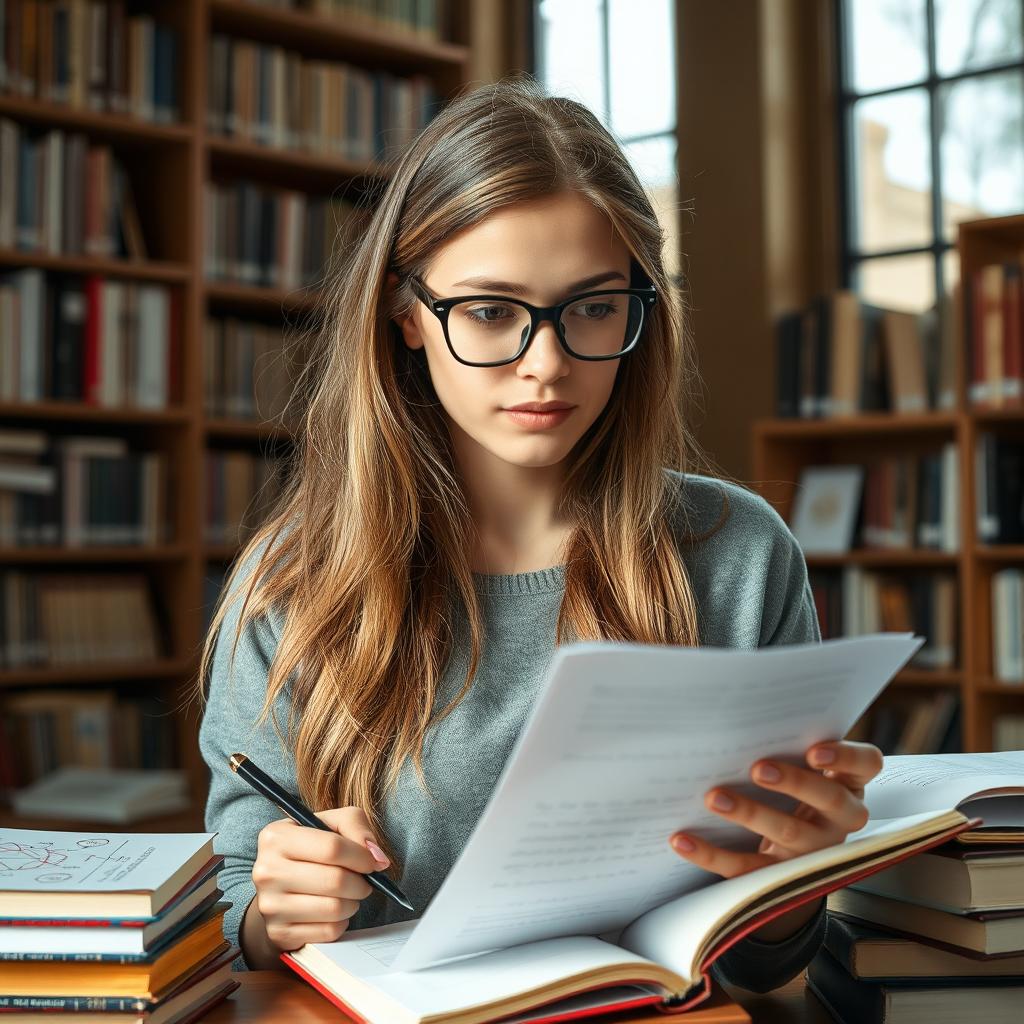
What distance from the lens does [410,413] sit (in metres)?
1.33

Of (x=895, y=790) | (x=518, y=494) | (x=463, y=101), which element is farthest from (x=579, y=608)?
(x=463, y=101)

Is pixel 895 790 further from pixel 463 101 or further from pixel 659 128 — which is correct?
pixel 659 128

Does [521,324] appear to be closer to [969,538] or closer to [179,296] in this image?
[969,538]

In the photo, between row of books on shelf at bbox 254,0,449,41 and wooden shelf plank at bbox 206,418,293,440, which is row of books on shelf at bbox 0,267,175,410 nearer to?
wooden shelf plank at bbox 206,418,293,440

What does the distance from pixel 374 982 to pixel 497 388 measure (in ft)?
1.85

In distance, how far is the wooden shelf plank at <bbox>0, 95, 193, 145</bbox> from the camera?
3.16 meters

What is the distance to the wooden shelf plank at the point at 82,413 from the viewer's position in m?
3.14

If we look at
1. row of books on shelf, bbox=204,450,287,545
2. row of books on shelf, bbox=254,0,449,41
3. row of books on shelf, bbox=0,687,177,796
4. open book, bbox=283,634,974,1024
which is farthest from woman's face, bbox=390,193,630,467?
row of books on shelf, bbox=254,0,449,41

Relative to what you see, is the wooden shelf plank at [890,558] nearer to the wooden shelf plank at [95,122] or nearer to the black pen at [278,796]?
the wooden shelf plank at [95,122]

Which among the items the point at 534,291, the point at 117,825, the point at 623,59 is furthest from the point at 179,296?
the point at 534,291

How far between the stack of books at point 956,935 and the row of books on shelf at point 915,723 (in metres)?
2.50

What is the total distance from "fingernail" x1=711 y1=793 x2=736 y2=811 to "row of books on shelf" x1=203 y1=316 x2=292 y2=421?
2945 mm

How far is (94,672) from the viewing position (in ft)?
10.7

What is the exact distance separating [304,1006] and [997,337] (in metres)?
2.72
